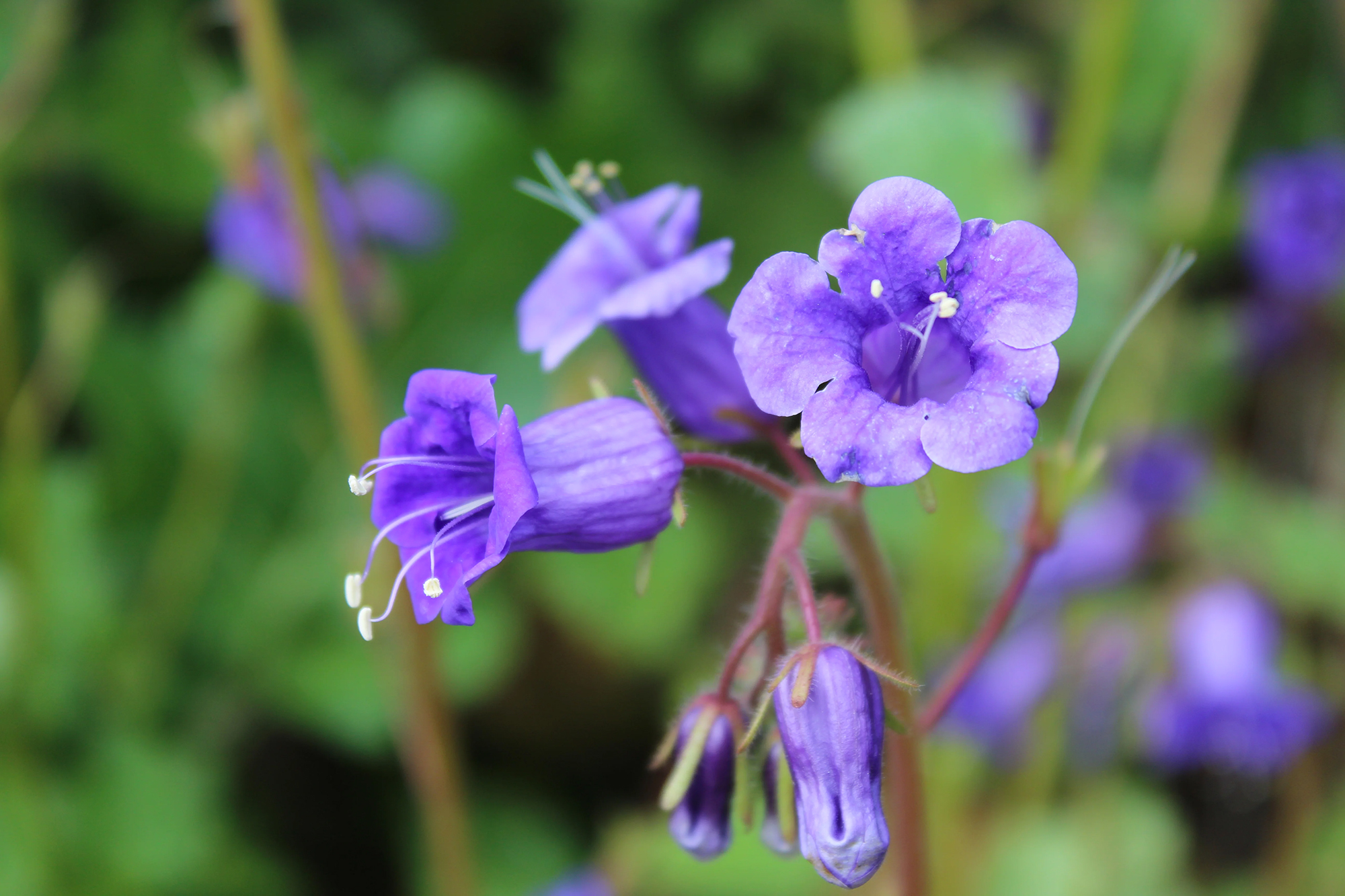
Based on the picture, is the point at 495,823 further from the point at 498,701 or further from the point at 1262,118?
the point at 1262,118

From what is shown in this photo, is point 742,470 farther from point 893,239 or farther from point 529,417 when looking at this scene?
point 529,417

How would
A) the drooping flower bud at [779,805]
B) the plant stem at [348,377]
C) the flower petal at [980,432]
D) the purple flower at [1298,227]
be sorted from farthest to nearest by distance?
the purple flower at [1298,227]
the plant stem at [348,377]
the drooping flower bud at [779,805]
the flower petal at [980,432]

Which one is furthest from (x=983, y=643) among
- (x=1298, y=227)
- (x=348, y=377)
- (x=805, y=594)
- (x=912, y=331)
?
(x=1298, y=227)

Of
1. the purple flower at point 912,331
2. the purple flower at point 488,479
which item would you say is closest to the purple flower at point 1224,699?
the purple flower at point 912,331

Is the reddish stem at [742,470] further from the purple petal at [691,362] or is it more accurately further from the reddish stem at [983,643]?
the reddish stem at [983,643]

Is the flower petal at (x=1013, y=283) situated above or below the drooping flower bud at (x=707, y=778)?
above

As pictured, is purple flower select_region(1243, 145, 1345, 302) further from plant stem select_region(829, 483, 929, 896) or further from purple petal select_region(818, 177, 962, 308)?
purple petal select_region(818, 177, 962, 308)

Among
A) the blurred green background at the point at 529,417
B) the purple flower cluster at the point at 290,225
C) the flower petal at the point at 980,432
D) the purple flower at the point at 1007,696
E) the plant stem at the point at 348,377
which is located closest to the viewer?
the flower petal at the point at 980,432

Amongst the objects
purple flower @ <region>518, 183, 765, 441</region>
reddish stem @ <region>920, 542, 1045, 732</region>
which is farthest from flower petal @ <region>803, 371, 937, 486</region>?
reddish stem @ <region>920, 542, 1045, 732</region>
